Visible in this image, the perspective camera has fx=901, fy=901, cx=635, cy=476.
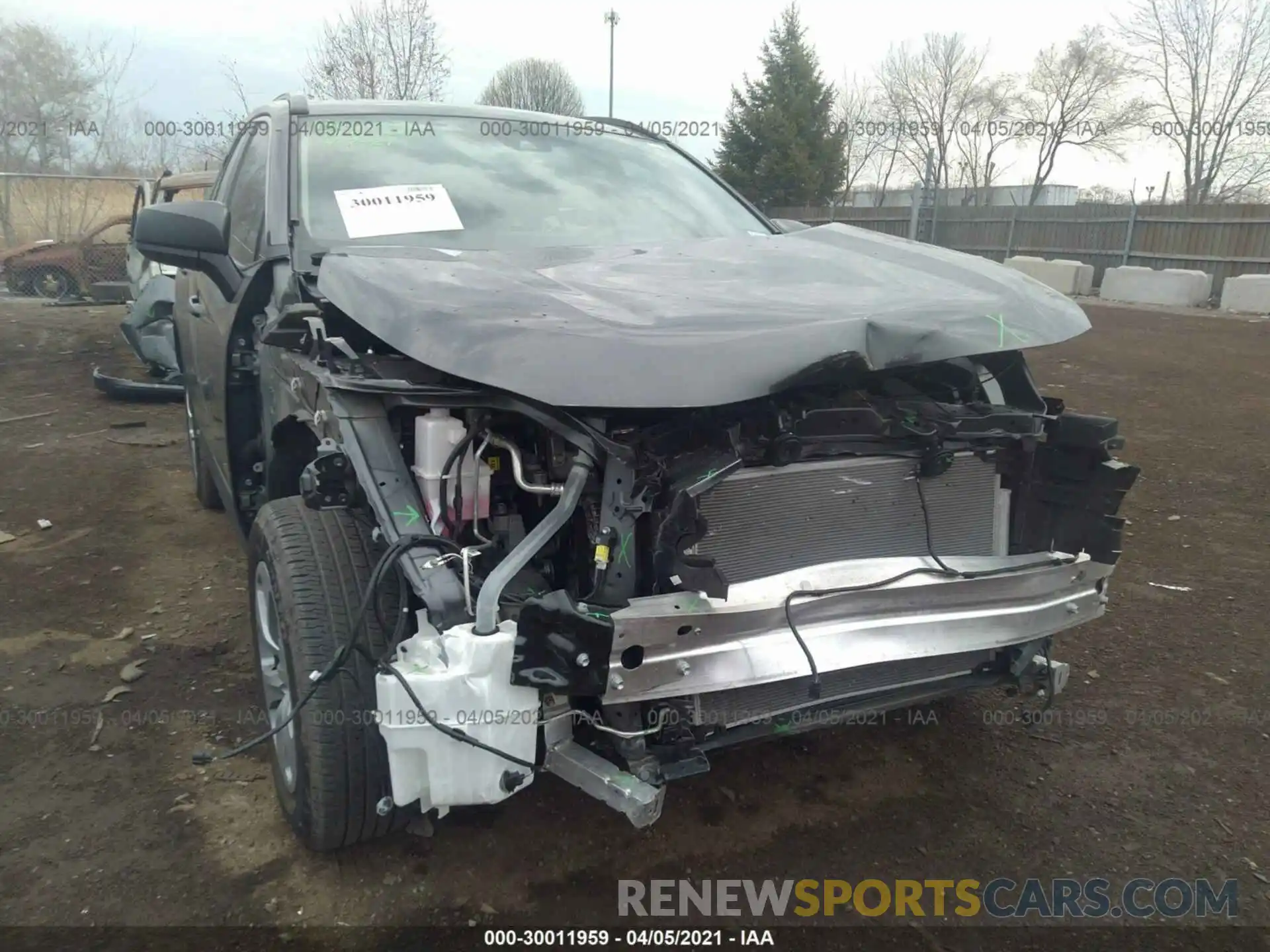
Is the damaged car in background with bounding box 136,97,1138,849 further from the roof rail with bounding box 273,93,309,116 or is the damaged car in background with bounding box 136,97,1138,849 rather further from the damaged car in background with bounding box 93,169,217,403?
the damaged car in background with bounding box 93,169,217,403

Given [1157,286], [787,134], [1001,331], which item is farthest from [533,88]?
[1001,331]

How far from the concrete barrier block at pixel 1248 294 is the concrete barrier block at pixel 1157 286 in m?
0.67

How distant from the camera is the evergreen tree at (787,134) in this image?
2892cm

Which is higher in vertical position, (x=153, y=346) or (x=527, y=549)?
(x=527, y=549)

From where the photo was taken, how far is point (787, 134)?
94.4ft

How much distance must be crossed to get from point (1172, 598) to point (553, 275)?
3.20 m

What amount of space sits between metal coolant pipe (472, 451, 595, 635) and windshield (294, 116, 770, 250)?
3.88 feet

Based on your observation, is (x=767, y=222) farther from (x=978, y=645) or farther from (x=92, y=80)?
(x=92, y=80)

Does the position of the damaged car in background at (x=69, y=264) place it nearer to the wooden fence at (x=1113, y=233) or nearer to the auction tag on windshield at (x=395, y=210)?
the wooden fence at (x=1113, y=233)

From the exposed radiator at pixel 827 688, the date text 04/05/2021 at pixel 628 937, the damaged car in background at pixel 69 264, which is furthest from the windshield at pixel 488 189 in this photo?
the damaged car in background at pixel 69 264

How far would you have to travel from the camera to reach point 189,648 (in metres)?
3.44

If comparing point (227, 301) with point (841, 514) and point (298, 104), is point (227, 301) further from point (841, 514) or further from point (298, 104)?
point (841, 514)

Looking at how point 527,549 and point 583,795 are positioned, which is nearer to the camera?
point 527,549

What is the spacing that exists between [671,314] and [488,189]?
4.51ft
